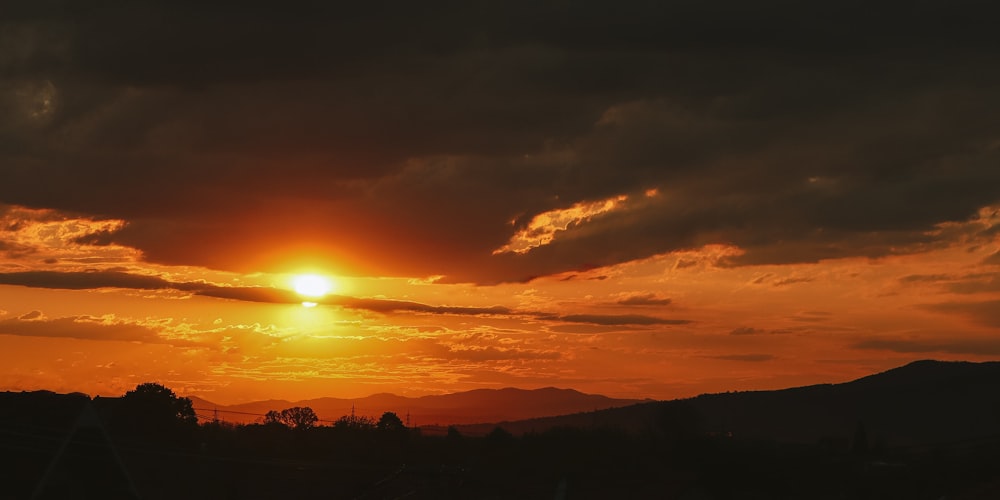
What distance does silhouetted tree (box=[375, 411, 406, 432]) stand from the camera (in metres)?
132

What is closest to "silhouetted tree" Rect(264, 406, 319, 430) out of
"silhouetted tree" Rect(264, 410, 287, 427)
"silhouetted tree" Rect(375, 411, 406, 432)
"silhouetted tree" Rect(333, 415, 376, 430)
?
"silhouetted tree" Rect(264, 410, 287, 427)

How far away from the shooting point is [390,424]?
444 feet

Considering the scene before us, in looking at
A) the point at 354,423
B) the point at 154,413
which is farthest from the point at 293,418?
the point at 154,413

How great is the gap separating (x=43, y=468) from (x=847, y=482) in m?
67.0

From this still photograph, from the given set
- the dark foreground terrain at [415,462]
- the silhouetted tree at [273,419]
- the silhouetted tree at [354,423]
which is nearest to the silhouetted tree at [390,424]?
the dark foreground terrain at [415,462]

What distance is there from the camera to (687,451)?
368ft

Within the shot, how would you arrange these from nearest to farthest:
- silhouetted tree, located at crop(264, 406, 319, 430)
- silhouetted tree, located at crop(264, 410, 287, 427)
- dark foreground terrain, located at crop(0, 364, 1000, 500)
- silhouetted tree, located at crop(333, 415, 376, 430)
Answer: dark foreground terrain, located at crop(0, 364, 1000, 500)
silhouetted tree, located at crop(333, 415, 376, 430)
silhouetted tree, located at crop(264, 410, 287, 427)
silhouetted tree, located at crop(264, 406, 319, 430)

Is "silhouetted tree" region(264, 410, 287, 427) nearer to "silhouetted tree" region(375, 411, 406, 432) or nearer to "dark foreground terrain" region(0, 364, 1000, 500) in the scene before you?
"dark foreground terrain" region(0, 364, 1000, 500)

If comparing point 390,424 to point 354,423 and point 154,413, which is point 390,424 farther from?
point 154,413

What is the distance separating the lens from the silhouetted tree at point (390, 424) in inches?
5207

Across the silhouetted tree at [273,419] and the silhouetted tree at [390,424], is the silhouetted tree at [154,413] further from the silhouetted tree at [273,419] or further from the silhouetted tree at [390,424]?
the silhouetted tree at [390,424]

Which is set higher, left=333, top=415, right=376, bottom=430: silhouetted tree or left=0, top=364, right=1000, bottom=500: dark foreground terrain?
left=333, top=415, right=376, bottom=430: silhouetted tree

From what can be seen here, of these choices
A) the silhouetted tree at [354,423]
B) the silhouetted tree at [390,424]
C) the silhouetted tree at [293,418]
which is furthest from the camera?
the silhouetted tree at [293,418]

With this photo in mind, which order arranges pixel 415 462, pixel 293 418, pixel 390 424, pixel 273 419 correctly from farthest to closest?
pixel 293 418, pixel 273 419, pixel 390 424, pixel 415 462
